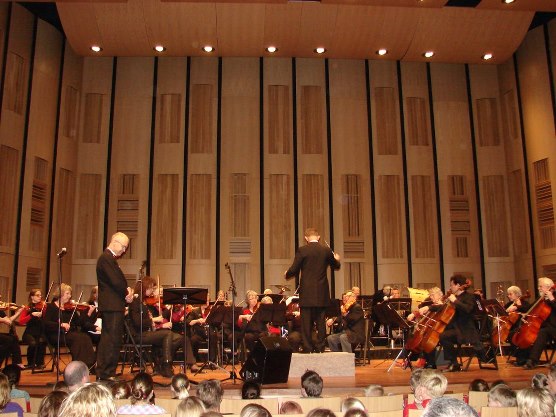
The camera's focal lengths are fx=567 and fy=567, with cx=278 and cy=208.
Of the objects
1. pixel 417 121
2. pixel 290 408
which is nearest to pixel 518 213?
pixel 417 121

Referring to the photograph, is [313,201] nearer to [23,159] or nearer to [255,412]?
[23,159]

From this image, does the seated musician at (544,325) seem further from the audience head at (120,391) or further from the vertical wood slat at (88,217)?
the vertical wood slat at (88,217)

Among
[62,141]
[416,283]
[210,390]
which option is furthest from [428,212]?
[210,390]

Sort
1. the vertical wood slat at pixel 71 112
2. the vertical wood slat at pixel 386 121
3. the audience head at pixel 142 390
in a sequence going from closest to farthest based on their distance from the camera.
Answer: the audience head at pixel 142 390
the vertical wood slat at pixel 71 112
the vertical wood slat at pixel 386 121

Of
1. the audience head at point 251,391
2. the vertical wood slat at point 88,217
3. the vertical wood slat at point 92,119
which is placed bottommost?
the audience head at point 251,391

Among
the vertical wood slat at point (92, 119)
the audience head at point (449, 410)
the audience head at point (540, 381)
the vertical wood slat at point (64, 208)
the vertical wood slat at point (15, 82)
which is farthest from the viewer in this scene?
the vertical wood slat at point (92, 119)

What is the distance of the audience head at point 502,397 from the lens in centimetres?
377

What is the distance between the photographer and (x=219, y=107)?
14.4 m

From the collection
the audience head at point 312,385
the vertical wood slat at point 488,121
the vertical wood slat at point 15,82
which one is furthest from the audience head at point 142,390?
the vertical wood slat at point 488,121

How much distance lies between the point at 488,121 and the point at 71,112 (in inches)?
412

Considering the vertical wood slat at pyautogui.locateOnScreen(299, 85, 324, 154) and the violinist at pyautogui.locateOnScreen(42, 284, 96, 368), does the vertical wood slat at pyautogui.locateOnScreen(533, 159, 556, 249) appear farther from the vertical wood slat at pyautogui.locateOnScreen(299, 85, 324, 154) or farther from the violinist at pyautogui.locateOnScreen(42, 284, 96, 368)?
the violinist at pyautogui.locateOnScreen(42, 284, 96, 368)

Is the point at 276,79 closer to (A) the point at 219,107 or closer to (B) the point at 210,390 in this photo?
(A) the point at 219,107

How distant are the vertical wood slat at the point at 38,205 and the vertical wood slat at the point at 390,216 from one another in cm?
786

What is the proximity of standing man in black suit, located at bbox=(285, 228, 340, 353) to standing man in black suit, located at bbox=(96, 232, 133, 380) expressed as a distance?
2.19m
